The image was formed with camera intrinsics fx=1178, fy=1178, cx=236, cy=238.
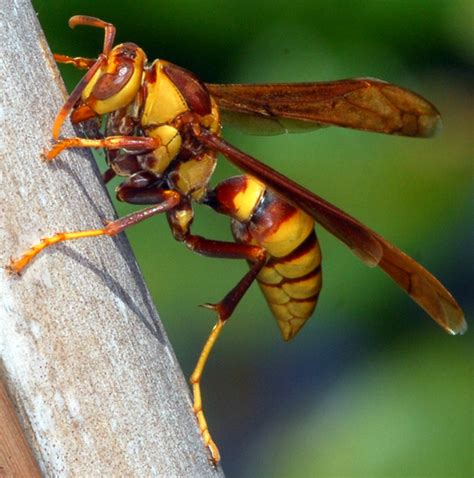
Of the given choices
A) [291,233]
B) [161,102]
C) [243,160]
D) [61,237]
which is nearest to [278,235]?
[291,233]

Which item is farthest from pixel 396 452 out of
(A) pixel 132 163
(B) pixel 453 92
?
(A) pixel 132 163

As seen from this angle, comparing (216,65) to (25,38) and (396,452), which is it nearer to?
(396,452)

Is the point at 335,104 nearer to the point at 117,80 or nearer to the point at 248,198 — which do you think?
the point at 248,198

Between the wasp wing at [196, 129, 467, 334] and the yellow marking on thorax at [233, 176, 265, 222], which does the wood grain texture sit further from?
the yellow marking on thorax at [233, 176, 265, 222]

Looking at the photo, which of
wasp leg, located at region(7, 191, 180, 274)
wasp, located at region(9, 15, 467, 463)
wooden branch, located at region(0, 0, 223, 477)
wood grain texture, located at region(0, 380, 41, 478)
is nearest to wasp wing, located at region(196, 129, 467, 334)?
wasp, located at region(9, 15, 467, 463)

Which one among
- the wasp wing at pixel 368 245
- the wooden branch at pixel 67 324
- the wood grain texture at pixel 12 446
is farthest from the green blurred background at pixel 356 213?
the wood grain texture at pixel 12 446

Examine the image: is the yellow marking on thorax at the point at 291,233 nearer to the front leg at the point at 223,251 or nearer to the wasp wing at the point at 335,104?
the front leg at the point at 223,251
